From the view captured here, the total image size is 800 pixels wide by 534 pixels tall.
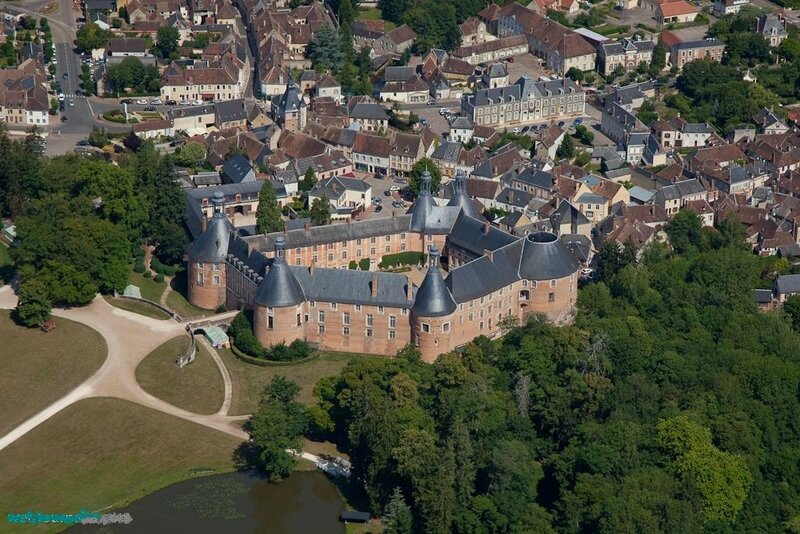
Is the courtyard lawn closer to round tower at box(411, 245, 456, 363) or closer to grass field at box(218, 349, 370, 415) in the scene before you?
grass field at box(218, 349, 370, 415)

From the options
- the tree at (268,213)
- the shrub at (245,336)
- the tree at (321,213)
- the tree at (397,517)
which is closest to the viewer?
the tree at (397,517)

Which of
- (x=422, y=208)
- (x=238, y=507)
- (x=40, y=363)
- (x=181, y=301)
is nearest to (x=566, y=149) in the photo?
(x=422, y=208)

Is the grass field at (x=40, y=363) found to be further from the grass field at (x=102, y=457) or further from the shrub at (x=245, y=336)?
the shrub at (x=245, y=336)

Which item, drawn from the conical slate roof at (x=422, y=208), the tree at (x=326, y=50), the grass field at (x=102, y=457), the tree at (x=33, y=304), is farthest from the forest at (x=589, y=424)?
the tree at (x=326, y=50)

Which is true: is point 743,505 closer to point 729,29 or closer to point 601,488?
point 601,488

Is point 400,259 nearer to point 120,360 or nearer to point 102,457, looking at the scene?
point 120,360

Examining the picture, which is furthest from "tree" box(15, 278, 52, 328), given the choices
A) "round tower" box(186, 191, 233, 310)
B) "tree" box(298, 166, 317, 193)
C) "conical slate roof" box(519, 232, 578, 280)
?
"conical slate roof" box(519, 232, 578, 280)
